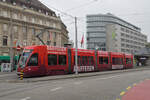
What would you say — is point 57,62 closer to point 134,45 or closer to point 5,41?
point 5,41

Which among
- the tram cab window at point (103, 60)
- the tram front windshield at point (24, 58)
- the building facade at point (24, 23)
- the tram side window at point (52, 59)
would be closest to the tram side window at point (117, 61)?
the tram cab window at point (103, 60)

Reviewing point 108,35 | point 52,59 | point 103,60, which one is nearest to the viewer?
point 52,59

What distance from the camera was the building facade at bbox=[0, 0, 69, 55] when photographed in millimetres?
39719

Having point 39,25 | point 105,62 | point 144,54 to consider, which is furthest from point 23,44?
point 144,54

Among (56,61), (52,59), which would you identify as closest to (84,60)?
(56,61)

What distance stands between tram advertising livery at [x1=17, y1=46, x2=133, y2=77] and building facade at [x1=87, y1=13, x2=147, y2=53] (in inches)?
2329

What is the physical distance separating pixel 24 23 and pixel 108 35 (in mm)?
50142

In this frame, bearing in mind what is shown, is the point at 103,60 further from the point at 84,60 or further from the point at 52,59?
the point at 52,59

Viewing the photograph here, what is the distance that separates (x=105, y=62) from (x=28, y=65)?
44.0ft

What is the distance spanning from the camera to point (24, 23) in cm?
4334

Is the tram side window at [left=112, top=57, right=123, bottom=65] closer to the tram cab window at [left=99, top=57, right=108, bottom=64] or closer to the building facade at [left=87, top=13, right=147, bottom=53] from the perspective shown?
the tram cab window at [left=99, top=57, right=108, bottom=64]

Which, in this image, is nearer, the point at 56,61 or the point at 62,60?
the point at 56,61

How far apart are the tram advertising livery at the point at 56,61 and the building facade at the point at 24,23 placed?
19307 millimetres

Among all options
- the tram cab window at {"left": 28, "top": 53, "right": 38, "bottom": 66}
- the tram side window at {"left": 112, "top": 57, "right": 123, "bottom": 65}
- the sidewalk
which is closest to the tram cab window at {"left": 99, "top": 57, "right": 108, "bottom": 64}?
the tram side window at {"left": 112, "top": 57, "right": 123, "bottom": 65}
